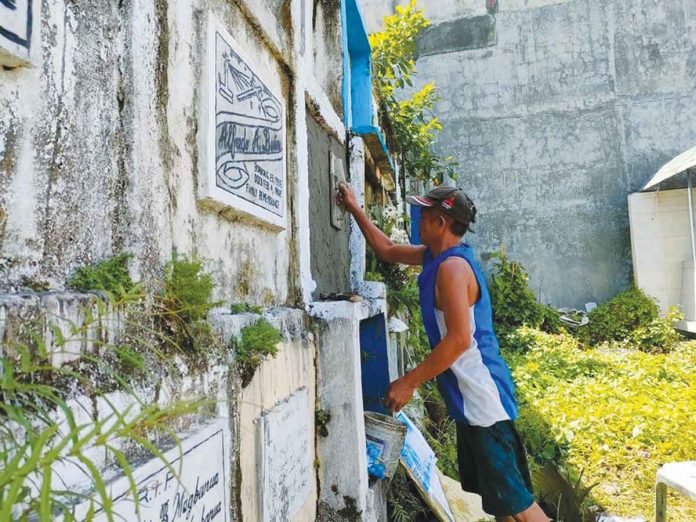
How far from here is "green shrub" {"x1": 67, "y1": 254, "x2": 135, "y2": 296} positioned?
106 cm

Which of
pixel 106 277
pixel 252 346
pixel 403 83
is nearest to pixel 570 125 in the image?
pixel 403 83

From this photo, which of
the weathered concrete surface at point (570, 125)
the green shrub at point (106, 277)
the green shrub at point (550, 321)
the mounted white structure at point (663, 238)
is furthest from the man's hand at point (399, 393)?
the mounted white structure at point (663, 238)

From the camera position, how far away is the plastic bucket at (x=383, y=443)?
2.80 meters

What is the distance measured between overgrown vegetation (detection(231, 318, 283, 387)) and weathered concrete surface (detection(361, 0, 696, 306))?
30.3ft

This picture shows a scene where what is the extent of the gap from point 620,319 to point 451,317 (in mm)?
7888

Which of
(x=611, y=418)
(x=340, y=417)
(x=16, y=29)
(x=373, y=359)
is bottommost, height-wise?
(x=611, y=418)

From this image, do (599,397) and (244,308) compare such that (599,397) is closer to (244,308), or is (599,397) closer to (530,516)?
(530,516)

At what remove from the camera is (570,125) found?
1030 cm

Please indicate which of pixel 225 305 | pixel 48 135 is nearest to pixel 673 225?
pixel 225 305

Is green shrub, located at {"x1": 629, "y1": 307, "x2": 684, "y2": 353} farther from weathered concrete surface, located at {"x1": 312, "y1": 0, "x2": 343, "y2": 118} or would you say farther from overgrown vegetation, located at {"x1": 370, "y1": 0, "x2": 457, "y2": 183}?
weathered concrete surface, located at {"x1": 312, "y1": 0, "x2": 343, "y2": 118}

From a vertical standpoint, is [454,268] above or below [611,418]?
above

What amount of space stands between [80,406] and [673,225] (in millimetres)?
10695

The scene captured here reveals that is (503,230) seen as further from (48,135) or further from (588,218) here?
→ (48,135)

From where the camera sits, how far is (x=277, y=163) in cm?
212
